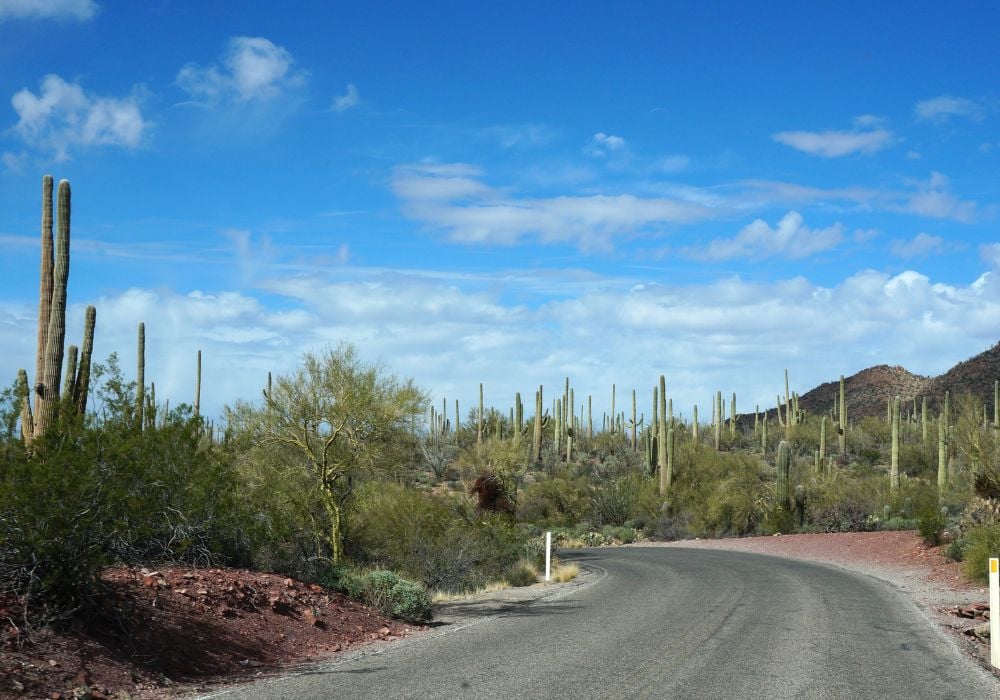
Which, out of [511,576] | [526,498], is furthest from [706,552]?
[526,498]

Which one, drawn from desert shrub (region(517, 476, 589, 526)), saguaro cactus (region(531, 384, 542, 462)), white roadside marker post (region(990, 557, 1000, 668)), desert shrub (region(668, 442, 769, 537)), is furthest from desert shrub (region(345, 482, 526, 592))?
saguaro cactus (region(531, 384, 542, 462))

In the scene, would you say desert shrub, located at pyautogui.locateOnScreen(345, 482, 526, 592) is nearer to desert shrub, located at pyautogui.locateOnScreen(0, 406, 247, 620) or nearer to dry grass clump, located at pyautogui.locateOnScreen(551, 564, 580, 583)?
dry grass clump, located at pyautogui.locateOnScreen(551, 564, 580, 583)

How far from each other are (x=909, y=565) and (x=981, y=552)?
5.49m

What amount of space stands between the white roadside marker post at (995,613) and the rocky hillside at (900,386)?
236ft

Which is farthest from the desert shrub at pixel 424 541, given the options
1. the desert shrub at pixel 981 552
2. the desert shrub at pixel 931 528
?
the desert shrub at pixel 931 528

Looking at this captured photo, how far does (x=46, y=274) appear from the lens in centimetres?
1374

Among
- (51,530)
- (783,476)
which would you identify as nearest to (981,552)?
(51,530)

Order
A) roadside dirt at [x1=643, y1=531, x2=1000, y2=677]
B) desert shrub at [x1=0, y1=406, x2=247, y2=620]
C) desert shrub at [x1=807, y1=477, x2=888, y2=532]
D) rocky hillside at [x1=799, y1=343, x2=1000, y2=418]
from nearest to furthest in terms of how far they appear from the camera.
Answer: desert shrub at [x1=0, y1=406, x2=247, y2=620] < roadside dirt at [x1=643, y1=531, x2=1000, y2=677] < desert shrub at [x1=807, y1=477, x2=888, y2=532] < rocky hillside at [x1=799, y1=343, x2=1000, y2=418]

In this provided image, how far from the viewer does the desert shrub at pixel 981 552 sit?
21178 mm

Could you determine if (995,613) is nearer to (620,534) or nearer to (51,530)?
(51,530)

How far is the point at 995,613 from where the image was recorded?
1139 cm

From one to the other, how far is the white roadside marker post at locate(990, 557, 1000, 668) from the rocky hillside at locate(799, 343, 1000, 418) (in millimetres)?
71937

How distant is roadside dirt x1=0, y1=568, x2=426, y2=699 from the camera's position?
9125 mm

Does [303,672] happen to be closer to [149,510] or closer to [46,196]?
[149,510]
